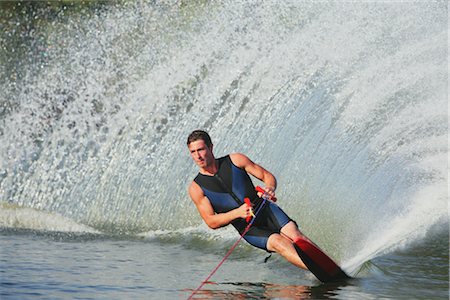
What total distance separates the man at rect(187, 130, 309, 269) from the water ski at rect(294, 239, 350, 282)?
6 centimetres

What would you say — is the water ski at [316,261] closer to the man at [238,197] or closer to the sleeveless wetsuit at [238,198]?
the man at [238,197]

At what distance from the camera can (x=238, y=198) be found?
7.95 meters

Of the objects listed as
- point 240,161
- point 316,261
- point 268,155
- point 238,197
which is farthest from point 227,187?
point 268,155

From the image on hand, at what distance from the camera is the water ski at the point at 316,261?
300 inches

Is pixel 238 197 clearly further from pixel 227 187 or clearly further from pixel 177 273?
pixel 177 273

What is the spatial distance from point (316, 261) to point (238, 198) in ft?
2.68

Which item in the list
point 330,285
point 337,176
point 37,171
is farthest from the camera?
point 37,171

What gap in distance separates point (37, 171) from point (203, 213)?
6.84 metres

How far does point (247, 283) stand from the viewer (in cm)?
779

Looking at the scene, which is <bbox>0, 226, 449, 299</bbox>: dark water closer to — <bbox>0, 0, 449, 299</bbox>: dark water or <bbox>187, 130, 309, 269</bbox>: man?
<bbox>0, 0, 449, 299</bbox>: dark water

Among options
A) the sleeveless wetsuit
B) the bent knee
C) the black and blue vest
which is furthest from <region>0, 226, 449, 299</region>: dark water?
the black and blue vest

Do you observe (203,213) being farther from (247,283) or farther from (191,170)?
(191,170)

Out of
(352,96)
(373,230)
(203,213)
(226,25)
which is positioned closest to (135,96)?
(226,25)

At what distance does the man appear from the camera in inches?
→ 304
